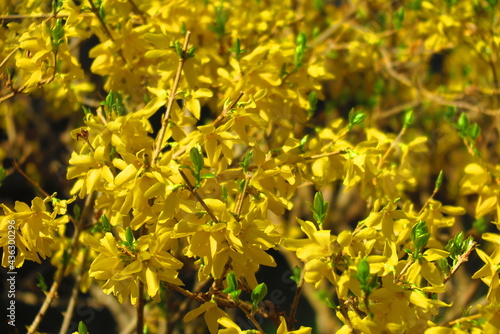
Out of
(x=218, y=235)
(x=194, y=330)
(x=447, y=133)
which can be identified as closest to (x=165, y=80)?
(x=218, y=235)

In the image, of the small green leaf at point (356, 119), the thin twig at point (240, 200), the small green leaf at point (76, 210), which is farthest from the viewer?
the small green leaf at point (76, 210)

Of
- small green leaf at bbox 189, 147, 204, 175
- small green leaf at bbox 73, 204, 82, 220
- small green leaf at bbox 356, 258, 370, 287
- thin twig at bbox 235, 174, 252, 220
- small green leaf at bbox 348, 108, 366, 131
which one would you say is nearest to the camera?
small green leaf at bbox 356, 258, 370, 287

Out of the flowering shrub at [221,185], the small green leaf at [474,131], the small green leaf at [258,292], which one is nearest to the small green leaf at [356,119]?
the flowering shrub at [221,185]

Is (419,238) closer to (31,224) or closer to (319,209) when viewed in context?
(319,209)

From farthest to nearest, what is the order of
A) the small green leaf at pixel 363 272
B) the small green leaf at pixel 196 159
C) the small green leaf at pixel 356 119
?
the small green leaf at pixel 356 119, the small green leaf at pixel 196 159, the small green leaf at pixel 363 272

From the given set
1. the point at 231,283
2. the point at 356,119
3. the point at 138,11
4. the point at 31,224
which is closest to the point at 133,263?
the point at 231,283

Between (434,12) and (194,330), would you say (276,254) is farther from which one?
(434,12)

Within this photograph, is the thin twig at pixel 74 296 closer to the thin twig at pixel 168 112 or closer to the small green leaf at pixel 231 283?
the thin twig at pixel 168 112

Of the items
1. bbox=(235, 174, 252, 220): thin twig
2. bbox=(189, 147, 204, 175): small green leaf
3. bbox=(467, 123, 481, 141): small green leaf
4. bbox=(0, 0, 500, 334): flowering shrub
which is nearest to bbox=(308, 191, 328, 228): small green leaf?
bbox=(0, 0, 500, 334): flowering shrub

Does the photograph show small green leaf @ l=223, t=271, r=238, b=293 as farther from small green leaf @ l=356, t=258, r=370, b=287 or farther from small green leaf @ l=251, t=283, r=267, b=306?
small green leaf @ l=356, t=258, r=370, b=287

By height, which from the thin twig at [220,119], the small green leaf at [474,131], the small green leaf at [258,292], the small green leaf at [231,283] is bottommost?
the small green leaf at [474,131]

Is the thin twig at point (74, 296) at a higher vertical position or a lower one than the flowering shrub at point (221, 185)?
lower
